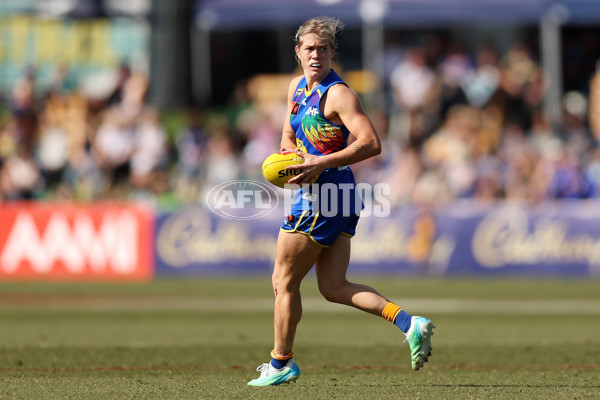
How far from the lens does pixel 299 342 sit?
10.5 m

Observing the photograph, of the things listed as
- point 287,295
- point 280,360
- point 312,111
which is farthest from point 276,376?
point 312,111

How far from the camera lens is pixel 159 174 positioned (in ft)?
65.8

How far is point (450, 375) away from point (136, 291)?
30.8 feet

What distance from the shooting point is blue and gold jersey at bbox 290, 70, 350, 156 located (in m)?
6.95

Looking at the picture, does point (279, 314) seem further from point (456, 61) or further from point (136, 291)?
point (456, 61)

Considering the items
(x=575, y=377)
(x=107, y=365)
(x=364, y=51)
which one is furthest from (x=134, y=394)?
(x=364, y=51)

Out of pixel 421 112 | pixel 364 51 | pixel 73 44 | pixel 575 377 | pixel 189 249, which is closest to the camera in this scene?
pixel 575 377

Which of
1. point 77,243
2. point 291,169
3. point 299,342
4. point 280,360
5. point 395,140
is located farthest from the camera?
point 395,140

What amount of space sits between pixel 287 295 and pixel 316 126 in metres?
1.14

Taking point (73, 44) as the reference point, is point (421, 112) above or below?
below

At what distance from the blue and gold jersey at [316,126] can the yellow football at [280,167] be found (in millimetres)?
→ 221

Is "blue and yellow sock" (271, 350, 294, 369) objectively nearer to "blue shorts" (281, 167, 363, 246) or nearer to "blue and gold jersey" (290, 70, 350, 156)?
"blue shorts" (281, 167, 363, 246)

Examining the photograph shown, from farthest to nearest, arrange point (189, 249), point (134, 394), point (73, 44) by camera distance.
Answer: point (73, 44)
point (189, 249)
point (134, 394)

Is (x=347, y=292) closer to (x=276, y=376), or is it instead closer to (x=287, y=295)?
(x=287, y=295)
